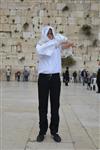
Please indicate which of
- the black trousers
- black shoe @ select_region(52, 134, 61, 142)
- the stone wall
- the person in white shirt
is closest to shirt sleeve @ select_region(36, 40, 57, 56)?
the person in white shirt

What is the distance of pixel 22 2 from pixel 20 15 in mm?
942

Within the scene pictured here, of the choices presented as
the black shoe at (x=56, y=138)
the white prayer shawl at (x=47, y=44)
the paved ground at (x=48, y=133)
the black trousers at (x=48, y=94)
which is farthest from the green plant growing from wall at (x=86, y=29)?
the black shoe at (x=56, y=138)

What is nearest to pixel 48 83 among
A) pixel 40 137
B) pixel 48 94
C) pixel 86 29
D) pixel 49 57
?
pixel 48 94

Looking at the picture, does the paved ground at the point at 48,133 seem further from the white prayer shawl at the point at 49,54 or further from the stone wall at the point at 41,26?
the stone wall at the point at 41,26

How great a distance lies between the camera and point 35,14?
36.4 metres

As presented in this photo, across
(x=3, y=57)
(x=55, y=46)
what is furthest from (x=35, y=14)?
(x=55, y=46)

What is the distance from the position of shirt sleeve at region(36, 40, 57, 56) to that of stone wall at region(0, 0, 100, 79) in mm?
28819

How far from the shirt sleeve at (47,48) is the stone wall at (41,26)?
1135 inches

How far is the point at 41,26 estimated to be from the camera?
119 feet

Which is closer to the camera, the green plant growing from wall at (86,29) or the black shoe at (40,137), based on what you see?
the black shoe at (40,137)

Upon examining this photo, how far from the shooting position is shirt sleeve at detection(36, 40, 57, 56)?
735 cm

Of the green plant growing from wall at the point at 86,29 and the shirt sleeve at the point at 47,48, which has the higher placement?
the green plant growing from wall at the point at 86,29

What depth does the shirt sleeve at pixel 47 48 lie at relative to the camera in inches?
289

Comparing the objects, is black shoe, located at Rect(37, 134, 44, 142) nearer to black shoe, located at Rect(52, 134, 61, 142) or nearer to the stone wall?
black shoe, located at Rect(52, 134, 61, 142)
